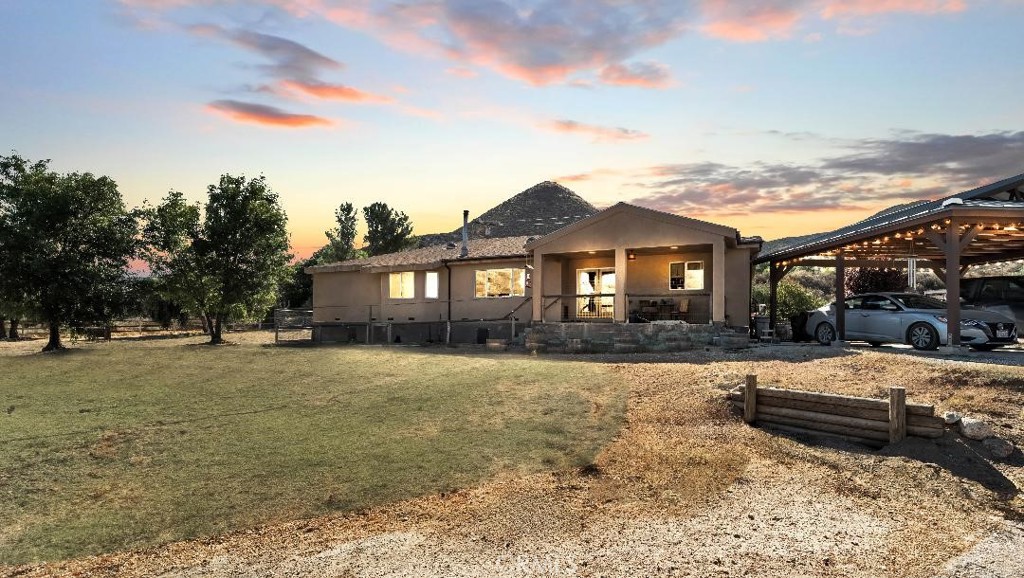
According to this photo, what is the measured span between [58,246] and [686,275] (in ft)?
88.8

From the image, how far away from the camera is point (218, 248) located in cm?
2934

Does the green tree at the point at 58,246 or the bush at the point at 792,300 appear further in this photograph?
the bush at the point at 792,300

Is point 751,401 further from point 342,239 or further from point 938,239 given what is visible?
point 342,239

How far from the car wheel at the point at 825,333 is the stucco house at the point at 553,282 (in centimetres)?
218

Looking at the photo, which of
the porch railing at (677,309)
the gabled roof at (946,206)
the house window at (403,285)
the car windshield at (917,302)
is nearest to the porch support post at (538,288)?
the porch railing at (677,309)

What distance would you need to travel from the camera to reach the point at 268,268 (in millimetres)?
30047

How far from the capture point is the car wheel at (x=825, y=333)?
18469 mm

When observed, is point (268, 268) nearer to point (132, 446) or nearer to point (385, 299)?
point (385, 299)

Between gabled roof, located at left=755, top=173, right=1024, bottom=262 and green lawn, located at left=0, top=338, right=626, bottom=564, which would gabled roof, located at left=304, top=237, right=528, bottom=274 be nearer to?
green lawn, located at left=0, top=338, right=626, bottom=564

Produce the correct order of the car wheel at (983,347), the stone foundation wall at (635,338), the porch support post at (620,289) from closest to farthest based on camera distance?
the car wheel at (983,347)
the stone foundation wall at (635,338)
the porch support post at (620,289)

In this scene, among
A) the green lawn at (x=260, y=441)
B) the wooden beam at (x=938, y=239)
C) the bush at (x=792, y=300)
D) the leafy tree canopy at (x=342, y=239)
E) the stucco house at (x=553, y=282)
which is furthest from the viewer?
the leafy tree canopy at (x=342, y=239)

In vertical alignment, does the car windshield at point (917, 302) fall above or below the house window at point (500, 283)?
below

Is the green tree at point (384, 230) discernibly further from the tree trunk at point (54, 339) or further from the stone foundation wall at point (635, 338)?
the stone foundation wall at point (635, 338)

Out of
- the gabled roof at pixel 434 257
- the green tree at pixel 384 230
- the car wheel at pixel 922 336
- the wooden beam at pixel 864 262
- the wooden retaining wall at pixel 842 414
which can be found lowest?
the wooden retaining wall at pixel 842 414
